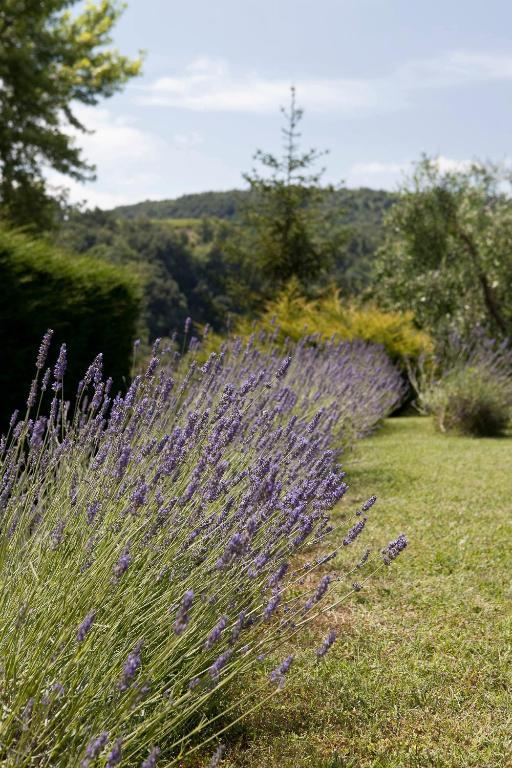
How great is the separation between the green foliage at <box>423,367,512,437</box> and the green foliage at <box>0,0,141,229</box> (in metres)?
15.1

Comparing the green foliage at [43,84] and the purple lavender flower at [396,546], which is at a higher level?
the green foliage at [43,84]

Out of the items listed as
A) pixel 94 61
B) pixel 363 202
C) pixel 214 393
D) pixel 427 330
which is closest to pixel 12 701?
pixel 214 393

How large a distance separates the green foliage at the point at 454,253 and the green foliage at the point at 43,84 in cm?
1064

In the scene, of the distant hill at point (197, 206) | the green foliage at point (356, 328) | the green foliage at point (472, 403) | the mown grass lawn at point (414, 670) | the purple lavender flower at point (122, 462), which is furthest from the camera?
the distant hill at point (197, 206)

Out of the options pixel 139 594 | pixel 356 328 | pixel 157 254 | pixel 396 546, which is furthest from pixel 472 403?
pixel 157 254

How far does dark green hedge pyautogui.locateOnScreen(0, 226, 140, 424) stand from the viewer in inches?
230

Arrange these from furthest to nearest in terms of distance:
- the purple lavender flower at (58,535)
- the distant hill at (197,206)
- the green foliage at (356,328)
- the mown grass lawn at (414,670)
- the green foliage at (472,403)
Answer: the distant hill at (197,206)
the green foliage at (356,328)
the green foliage at (472,403)
the mown grass lawn at (414,670)
the purple lavender flower at (58,535)

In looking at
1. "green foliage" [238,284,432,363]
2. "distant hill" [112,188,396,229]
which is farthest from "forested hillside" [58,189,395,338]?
"green foliage" [238,284,432,363]

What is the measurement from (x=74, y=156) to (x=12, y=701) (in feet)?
73.0

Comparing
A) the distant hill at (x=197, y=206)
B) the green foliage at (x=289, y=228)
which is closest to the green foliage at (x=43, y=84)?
the green foliage at (x=289, y=228)

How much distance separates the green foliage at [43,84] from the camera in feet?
65.8

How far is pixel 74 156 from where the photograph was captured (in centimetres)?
2191

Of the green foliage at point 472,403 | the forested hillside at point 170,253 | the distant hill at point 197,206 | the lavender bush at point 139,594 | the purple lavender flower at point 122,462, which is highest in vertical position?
the distant hill at point 197,206

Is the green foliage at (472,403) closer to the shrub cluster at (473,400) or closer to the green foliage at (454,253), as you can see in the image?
the shrub cluster at (473,400)
